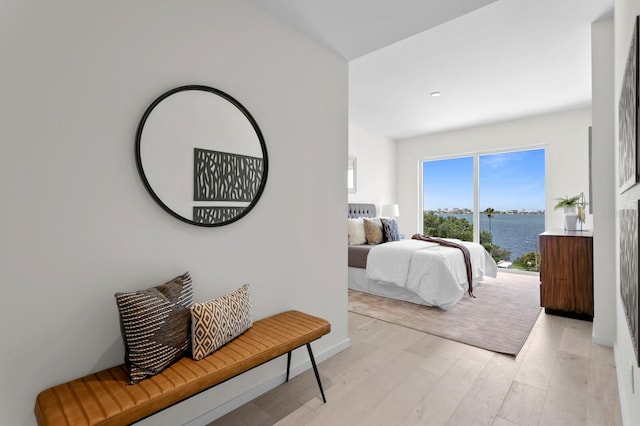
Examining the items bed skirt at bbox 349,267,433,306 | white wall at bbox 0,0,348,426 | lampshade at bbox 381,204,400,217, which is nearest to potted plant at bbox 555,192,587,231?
bed skirt at bbox 349,267,433,306

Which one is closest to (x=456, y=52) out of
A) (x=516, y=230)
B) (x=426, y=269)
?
(x=426, y=269)

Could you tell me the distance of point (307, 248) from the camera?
2336mm

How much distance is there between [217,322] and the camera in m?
1.54

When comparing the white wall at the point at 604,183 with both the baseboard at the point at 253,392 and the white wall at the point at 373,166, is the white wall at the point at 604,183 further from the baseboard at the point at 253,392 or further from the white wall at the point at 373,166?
the white wall at the point at 373,166

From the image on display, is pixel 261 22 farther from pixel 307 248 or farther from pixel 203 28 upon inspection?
pixel 307 248

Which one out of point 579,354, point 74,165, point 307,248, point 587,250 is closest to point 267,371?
point 307,248

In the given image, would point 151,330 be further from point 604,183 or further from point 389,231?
point 389,231

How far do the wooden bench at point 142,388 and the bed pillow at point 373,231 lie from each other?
10.5 feet

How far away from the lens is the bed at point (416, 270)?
11.7 feet

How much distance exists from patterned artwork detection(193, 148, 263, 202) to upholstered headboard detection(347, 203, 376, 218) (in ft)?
11.8

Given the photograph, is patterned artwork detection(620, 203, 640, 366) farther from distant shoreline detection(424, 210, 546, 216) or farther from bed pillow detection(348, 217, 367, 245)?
distant shoreline detection(424, 210, 546, 216)

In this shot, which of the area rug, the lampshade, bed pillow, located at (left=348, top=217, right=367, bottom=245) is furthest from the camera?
the lampshade

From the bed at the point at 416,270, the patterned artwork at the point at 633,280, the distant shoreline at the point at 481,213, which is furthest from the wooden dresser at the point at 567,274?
the distant shoreline at the point at 481,213

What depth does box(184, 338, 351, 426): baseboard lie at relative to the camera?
67.3 inches
